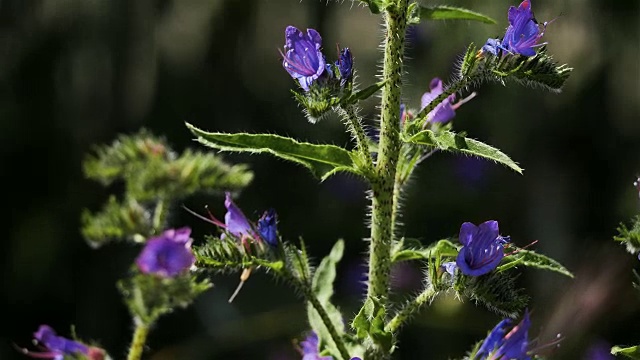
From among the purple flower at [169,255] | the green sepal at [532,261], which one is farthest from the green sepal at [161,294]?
the green sepal at [532,261]

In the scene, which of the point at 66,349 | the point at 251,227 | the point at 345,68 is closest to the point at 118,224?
the point at 66,349

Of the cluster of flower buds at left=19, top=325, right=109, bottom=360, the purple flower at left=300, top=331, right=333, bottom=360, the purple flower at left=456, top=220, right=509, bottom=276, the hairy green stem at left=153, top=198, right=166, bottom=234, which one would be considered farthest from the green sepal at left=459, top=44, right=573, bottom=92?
the cluster of flower buds at left=19, top=325, right=109, bottom=360

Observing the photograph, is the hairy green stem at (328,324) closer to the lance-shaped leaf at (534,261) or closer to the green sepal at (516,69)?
the lance-shaped leaf at (534,261)

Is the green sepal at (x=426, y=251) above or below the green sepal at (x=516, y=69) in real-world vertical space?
below

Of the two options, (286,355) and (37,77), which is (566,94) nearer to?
(286,355)

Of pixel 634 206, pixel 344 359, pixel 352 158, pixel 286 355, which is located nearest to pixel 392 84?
pixel 352 158

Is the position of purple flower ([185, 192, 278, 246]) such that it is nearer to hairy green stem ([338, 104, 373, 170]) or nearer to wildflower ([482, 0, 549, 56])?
hairy green stem ([338, 104, 373, 170])
